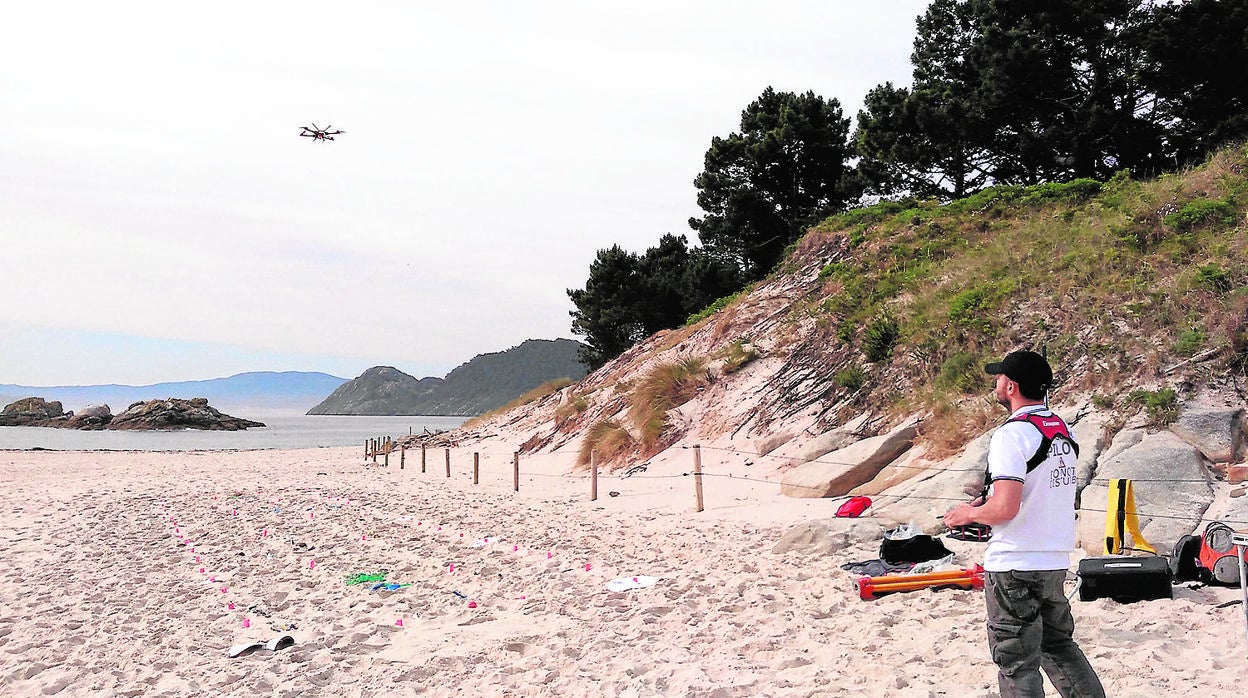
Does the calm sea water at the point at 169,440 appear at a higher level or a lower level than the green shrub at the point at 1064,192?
lower

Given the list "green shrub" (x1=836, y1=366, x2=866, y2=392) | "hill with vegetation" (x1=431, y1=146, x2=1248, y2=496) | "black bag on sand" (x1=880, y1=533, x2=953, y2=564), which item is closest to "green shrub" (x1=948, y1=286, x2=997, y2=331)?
"hill with vegetation" (x1=431, y1=146, x2=1248, y2=496)

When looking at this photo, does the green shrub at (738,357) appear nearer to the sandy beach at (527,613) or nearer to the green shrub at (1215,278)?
the sandy beach at (527,613)

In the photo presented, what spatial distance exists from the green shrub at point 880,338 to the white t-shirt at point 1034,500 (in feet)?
39.0

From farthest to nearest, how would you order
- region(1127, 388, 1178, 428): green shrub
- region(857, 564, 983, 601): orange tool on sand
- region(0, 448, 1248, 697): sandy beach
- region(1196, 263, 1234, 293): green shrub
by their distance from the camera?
region(1196, 263, 1234, 293): green shrub < region(1127, 388, 1178, 428): green shrub < region(857, 564, 983, 601): orange tool on sand < region(0, 448, 1248, 697): sandy beach

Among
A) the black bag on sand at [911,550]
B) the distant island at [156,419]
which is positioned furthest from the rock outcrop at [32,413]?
the black bag on sand at [911,550]

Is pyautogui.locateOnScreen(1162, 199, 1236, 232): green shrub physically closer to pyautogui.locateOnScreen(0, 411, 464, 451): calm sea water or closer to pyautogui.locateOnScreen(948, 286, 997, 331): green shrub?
pyautogui.locateOnScreen(948, 286, 997, 331): green shrub

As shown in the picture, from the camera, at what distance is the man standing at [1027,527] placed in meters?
3.39

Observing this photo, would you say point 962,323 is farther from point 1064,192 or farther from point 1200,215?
point 1064,192

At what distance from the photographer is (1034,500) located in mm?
3410

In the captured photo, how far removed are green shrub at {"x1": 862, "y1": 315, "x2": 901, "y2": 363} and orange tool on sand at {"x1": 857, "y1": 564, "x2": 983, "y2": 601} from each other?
29.1 feet

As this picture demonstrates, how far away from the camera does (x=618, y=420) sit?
66.5 ft

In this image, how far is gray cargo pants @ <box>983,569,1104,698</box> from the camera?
343 cm

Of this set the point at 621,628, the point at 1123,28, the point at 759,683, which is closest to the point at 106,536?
the point at 621,628

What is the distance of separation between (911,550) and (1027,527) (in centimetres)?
424
